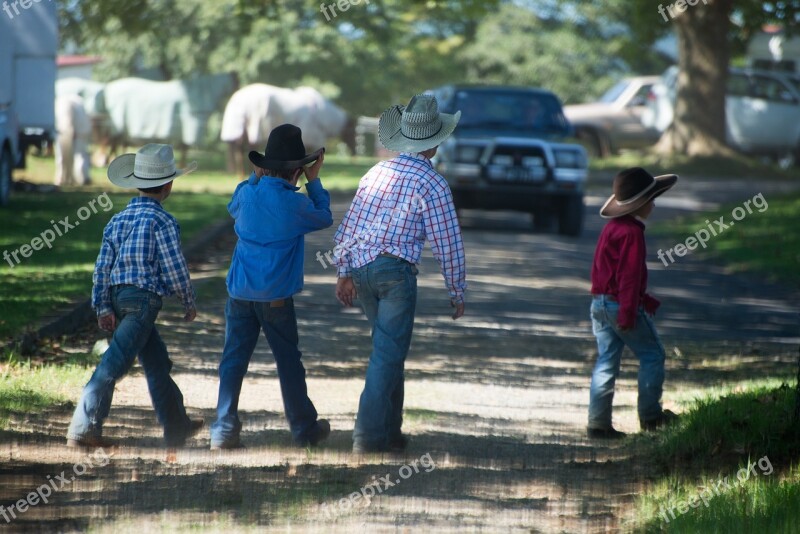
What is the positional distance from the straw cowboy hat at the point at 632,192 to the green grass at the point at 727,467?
1151mm

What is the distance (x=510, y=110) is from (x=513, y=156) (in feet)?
4.49

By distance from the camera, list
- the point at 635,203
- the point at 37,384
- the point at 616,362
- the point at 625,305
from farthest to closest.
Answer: the point at 37,384, the point at 616,362, the point at 635,203, the point at 625,305

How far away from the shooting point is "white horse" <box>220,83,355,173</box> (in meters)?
27.6

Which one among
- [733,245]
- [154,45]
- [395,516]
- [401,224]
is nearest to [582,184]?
[733,245]

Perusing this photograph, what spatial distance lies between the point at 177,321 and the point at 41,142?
43.7 feet

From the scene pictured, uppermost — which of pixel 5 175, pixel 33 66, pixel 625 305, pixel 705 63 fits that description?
pixel 705 63

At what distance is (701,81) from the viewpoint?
2955cm

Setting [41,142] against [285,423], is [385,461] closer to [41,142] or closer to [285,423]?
[285,423]

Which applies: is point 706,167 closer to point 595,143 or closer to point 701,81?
point 701,81

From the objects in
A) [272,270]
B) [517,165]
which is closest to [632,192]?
[272,270]

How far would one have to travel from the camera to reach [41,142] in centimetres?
2288

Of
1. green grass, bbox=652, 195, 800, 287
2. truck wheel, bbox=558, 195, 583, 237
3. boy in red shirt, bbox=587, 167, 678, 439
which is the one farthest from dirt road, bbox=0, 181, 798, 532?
truck wheel, bbox=558, 195, 583, 237

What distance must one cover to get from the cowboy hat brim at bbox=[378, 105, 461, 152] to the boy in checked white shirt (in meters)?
0.01

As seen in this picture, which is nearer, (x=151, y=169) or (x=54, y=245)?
(x=151, y=169)
